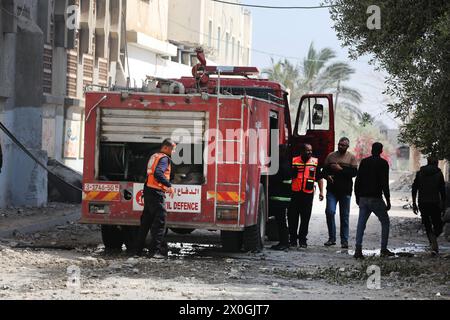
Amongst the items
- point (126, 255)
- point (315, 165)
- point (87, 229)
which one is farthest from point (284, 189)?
point (87, 229)

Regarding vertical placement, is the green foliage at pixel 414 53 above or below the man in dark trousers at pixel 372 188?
above

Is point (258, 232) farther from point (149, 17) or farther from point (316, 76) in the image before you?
point (316, 76)

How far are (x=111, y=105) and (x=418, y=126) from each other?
512 centimetres

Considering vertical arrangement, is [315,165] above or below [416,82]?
below

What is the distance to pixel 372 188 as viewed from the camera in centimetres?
1625

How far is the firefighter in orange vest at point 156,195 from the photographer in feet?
48.6

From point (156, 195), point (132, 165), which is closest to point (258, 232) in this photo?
point (132, 165)

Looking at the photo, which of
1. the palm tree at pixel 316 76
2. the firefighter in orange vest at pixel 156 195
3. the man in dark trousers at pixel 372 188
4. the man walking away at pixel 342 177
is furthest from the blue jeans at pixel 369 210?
the palm tree at pixel 316 76

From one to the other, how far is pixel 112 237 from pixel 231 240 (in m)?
1.84

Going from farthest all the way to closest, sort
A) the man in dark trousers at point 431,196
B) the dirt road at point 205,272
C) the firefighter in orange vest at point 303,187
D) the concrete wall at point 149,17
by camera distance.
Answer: the concrete wall at point 149,17, the firefighter in orange vest at point 303,187, the man in dark trousers at point 431,196, the dirt road at point 205,272

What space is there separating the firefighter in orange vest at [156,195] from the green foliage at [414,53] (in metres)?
3.71

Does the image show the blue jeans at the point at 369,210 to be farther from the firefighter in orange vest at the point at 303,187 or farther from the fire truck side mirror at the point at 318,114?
the fire truck side mirror at the point at 318,114

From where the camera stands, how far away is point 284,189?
1766 cm

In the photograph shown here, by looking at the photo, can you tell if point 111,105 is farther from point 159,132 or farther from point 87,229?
point 87,229
